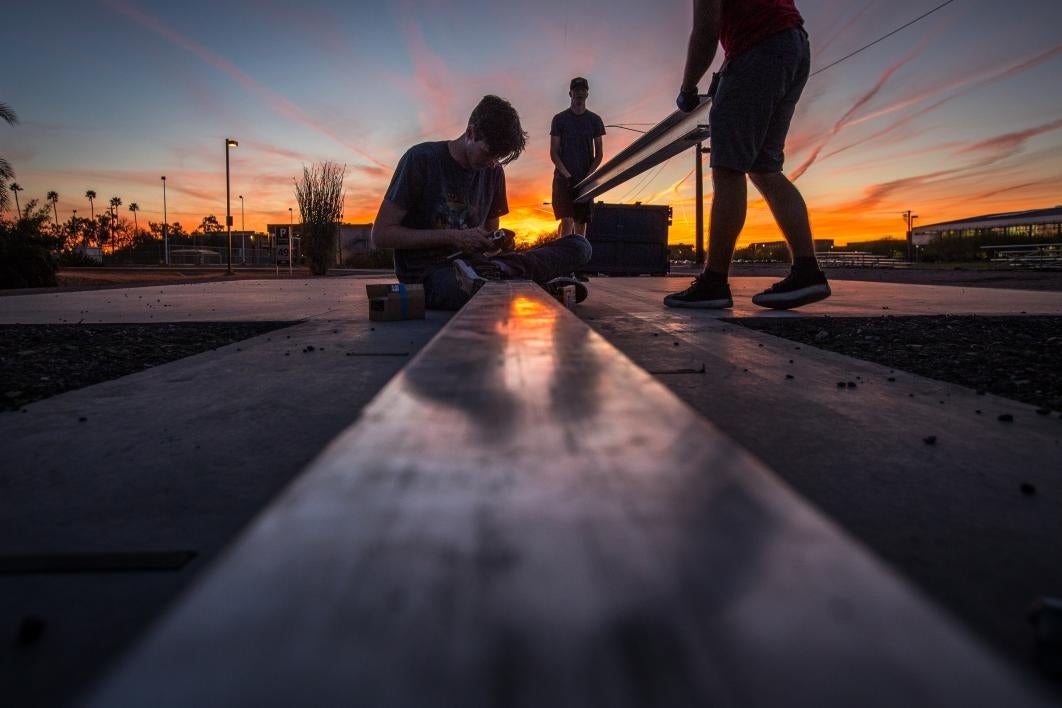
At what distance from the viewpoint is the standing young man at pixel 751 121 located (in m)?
3.62

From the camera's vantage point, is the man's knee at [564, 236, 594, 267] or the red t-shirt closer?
the red t-shirt

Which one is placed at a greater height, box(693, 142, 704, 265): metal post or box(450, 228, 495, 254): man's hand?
box(693, 142, 704, 265): metal post

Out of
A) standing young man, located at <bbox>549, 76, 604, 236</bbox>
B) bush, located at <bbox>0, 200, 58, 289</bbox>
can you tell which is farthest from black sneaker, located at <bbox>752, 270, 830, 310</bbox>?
bush, located at <bbox>0, 200, 58, 289</bbox>

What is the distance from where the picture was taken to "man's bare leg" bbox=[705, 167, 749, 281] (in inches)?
151

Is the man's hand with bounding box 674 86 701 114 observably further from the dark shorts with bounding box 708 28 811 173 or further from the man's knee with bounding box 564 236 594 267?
the man's knee with bounding box 564 236 594 267

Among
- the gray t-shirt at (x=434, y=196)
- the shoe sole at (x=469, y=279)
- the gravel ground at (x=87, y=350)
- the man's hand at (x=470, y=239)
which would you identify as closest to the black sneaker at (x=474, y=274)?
the shoe sole at (x=469, y=279)

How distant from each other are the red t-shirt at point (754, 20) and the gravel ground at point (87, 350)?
10.6 ft

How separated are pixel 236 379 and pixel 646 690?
1.99m

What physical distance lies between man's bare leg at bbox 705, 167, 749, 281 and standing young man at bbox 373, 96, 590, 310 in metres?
0.90

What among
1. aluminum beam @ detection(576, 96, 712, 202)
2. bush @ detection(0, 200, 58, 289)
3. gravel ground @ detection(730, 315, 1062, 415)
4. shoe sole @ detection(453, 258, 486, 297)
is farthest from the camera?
bush @ detection(0, 200, 58, 289)

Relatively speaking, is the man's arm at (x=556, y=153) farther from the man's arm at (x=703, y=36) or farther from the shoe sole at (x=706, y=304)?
the shoe sole at (x=706, y=304)

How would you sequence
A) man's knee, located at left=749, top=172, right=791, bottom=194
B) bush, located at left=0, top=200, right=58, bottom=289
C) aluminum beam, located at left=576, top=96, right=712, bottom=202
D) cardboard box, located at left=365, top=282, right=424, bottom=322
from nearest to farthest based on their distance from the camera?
1. cardboard box, located at left=365, top=282, right=424, bottom=322
2. man's knee, located at left=749, top=172, right=791, bottom=194
3. aluminum beam, located at left=576, top=96, right=712, bottom=202
4. bush, located at left=0, top=200, right=58, bottom=289

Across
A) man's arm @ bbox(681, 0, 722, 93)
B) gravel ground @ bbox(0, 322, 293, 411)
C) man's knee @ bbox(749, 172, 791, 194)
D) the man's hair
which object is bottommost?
gravel ground @ bbox(0, 322, 293, 411)

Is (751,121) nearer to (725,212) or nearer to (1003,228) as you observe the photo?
(725,212)
